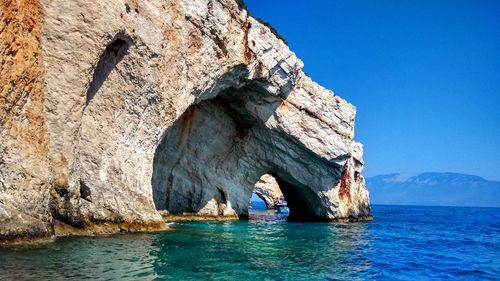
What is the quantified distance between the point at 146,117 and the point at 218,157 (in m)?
16.1

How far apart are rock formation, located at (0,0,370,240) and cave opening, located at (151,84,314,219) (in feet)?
0.34

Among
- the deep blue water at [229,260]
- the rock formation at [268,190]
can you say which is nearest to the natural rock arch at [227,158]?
the deep blue water at [229,260]

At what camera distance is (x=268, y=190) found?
7594 cm

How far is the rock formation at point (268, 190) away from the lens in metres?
74.6

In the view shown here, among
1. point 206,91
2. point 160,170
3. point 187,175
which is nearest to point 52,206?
point 206,91

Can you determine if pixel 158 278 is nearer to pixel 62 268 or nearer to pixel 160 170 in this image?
pixel 62 268

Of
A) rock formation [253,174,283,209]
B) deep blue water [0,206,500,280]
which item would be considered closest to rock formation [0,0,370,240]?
deep blue water [0,206,500,280]

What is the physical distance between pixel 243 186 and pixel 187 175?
6.59 metres

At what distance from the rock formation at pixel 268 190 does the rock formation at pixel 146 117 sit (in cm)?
3435

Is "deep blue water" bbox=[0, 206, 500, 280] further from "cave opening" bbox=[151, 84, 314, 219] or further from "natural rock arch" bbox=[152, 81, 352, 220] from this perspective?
"natural rock arch" bbox=[152, 81, 352, 220]

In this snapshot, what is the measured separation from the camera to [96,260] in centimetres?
1260

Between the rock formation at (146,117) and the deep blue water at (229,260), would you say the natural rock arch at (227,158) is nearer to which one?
the rock formation at (146,117)

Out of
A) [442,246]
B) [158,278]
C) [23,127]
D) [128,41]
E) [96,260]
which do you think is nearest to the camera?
[158,278]

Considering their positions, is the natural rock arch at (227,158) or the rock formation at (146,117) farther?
the natural rock arch at (227,158)
